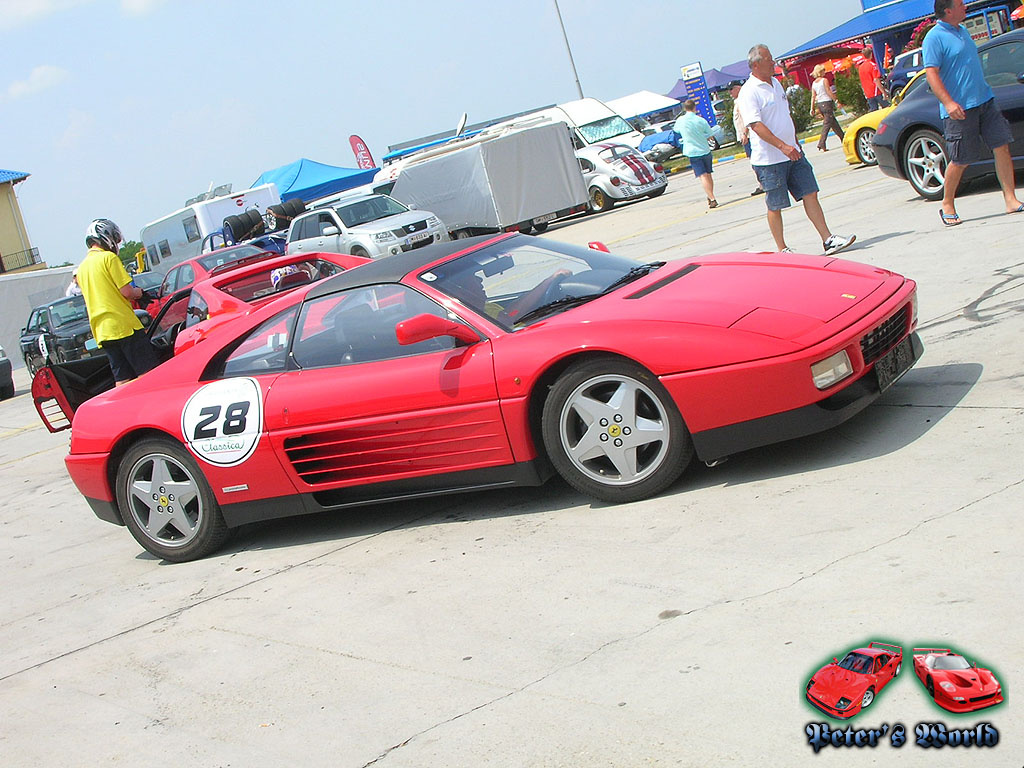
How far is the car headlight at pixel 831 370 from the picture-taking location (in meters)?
4.43

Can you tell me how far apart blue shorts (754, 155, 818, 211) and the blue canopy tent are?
31.8 metres

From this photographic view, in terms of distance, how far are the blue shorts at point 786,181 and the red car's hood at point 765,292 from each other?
138 inches

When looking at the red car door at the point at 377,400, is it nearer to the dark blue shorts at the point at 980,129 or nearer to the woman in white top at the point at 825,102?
the dark blue shorts at the point at 980,129

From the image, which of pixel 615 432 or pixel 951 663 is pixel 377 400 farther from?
pixel 951 663

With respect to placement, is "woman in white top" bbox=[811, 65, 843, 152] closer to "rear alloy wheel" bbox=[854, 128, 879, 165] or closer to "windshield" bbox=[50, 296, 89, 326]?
"rear alloy wheel" bbox=[854, 128, 879, 165]

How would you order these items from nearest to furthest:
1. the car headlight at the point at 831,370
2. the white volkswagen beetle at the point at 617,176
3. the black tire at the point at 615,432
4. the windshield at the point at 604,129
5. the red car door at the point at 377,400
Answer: the car headlight at the point at 831,370 → the black tire at the point at 615,432 → the red car door at the point at 377,400 → the white volkswagen beetle at the point at 617,176 → the windshield at the point at 604,129

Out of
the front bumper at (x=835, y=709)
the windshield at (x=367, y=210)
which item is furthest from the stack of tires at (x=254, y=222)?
the front bumper at (x=835, y=709)

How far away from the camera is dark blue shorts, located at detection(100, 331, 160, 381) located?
9109 millimetres

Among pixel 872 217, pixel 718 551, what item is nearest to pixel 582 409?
pixel 718 551

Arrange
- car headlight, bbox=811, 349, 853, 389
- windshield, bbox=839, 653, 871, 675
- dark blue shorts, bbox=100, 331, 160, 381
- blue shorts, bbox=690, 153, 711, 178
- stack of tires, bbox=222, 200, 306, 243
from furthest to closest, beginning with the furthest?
stack of tires, bbox=222, 200, 306, 243
blue shorts, bbox=690, 153, 711, 178
dark blue shorts, bbox=100, 331, 160, 381
car headlight, bbox=811, 349, 853, 389
windshield, bbox=839, 653, 871, 675

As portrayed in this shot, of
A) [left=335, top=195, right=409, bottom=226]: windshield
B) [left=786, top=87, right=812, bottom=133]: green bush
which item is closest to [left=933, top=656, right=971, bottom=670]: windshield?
[left=335, top=195, right=409, bottom=226]: windshield

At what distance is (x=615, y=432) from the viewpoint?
4707 millimetres

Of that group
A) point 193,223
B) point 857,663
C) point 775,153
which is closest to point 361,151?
point 193,223

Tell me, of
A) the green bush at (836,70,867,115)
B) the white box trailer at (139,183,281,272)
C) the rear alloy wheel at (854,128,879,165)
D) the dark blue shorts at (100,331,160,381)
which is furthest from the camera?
the white box trailer at (139,183,281,272)
